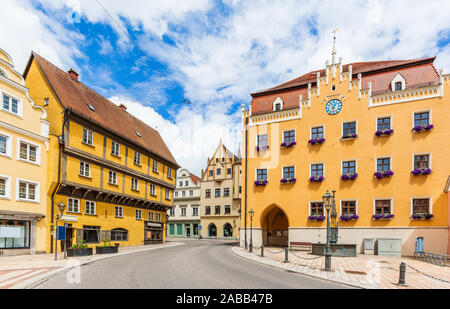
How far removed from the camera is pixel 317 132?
29078 millimetres

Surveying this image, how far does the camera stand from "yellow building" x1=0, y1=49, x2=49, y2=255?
19531 mm

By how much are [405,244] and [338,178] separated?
7.22 metres

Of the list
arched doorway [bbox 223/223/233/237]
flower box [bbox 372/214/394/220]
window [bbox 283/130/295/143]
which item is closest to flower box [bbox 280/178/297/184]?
window [bbox 283/130/295/143]

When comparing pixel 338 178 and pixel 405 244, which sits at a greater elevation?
pixel 338 178

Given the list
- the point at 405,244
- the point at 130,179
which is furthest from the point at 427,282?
the point at 130,179

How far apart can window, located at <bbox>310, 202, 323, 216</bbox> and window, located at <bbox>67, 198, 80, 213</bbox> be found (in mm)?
20001

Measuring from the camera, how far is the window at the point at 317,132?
1139 inches

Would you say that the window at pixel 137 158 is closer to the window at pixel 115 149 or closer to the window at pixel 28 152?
the window at pixel 115 149

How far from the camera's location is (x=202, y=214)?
5416 cm

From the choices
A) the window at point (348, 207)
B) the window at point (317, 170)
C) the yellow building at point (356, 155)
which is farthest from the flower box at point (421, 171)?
the window at point (317, 170)

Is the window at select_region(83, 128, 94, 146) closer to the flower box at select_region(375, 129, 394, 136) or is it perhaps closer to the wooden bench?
the wooden bench

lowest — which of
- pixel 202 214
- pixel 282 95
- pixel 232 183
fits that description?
pixel 202 214

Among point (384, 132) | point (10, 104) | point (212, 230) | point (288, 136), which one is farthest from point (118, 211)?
point (212, 230)

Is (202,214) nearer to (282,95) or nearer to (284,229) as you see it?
(284,229)
